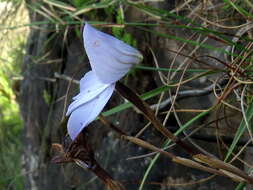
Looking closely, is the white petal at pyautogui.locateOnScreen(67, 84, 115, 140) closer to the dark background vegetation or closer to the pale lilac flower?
the pale lilac flower

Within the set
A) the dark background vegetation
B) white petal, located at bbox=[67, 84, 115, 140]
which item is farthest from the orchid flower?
the dark background vegetation

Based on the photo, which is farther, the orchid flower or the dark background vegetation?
the dark background vegetation

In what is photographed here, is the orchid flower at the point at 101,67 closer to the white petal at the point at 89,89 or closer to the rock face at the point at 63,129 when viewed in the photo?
the white petal at the point at 89,89

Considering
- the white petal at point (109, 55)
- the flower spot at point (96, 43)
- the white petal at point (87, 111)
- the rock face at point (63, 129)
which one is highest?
the flower spot at point (96, 43)

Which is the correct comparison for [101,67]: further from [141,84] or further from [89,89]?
[141,84]

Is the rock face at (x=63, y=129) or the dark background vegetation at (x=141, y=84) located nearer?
the dark background vegetation at (x=141, y=84)

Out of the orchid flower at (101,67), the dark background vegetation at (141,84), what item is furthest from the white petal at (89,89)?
the dark background vegetation at (141,84)

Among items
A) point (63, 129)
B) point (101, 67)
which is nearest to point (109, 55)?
point (101, 67)
